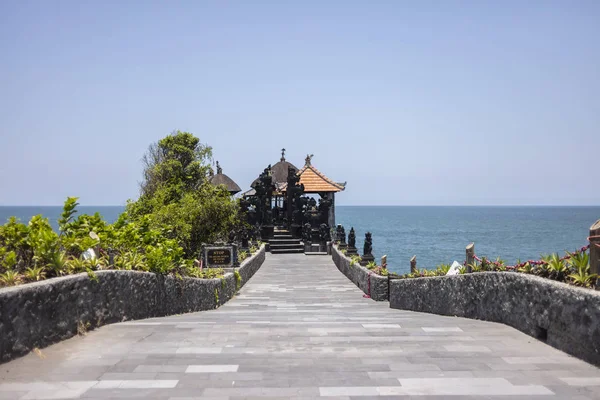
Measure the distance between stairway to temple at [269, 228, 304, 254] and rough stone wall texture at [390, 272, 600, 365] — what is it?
2657 cm

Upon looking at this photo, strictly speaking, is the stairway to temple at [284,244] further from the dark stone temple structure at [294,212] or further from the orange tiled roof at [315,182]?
the orange tiled roof at [315,182]

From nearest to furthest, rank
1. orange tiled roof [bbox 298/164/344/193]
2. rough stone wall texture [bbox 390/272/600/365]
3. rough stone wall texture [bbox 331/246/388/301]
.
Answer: rough stone wall texture [bbox 390/272/600/365]
rough stone wall texture [bbox 331/246/388/301]
orange tiled roof [bbox 298/164/344/193]

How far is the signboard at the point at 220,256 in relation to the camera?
Result: 2162 cm

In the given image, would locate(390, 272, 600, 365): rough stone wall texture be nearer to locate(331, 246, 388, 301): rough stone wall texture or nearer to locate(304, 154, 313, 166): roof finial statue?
locate(331, 246, 388, 301): rough stone wall texture

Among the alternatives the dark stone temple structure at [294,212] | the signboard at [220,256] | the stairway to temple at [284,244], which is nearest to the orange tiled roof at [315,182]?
the dark stone temple structure at [294,212]

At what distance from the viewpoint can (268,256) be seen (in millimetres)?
37219

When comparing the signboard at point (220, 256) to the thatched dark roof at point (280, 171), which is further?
the thatched dark roof at point (280, 171)

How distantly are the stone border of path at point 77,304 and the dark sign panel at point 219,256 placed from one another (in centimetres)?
835

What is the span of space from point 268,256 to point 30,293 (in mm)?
30434

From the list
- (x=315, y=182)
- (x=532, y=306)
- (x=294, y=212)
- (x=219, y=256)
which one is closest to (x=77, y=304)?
(x=532, y=306)

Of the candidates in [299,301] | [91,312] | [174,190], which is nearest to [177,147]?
[174,190]

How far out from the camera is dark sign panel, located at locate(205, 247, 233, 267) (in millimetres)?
Answer: 21625

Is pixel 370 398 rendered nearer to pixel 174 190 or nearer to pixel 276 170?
pixel 174 190

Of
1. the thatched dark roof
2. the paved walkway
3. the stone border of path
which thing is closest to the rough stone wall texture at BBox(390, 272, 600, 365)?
the paved walkway
